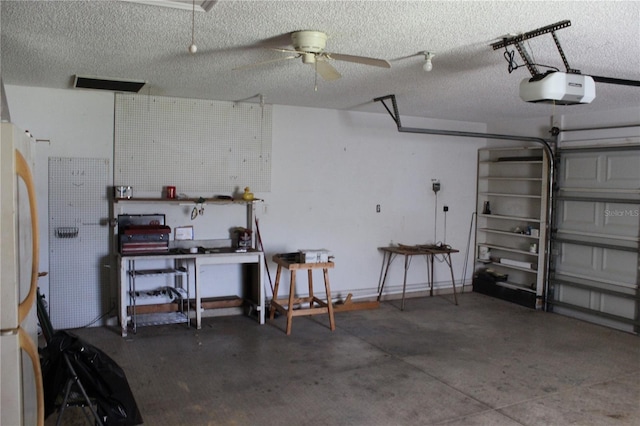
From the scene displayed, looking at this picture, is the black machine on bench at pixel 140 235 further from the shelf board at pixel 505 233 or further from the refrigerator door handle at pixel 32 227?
the shelf board at pixel 505 233

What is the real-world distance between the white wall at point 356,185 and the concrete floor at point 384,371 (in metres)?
0.92

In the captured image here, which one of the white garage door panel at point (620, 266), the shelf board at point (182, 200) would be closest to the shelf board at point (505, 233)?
the white garage door panel at point (620, 266)

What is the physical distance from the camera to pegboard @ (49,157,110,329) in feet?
16.3

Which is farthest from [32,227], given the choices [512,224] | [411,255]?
[512,224]

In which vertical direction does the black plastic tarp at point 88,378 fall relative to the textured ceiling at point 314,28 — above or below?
Result: below

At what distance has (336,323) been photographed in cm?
553

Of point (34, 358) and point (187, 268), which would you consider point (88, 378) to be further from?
point (187, 268)

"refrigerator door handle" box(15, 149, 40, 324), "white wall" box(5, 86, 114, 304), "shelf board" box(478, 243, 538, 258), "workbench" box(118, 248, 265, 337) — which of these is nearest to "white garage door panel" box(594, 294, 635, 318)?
"shelf board" box(478, 243, 538, 258)

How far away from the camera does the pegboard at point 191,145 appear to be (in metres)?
5.23

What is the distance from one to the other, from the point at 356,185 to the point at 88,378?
13.5 ft

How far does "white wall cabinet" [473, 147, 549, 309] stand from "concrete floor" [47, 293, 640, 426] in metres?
0.81

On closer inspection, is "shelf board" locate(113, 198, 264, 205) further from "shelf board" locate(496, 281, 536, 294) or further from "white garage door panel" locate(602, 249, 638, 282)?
"white garage door panel" locate(602, 249, 638, 282)

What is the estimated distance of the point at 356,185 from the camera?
6.38 m

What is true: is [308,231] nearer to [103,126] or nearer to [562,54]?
[103,126]
